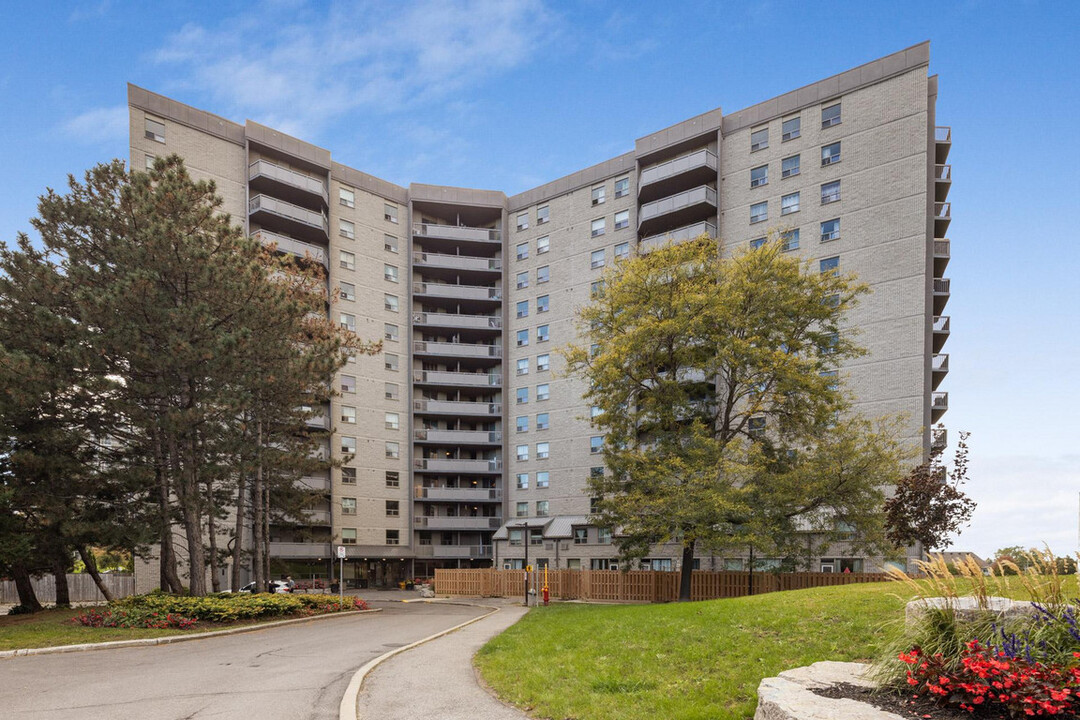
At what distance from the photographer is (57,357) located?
23.2m

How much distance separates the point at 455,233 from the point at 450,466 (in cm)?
2188

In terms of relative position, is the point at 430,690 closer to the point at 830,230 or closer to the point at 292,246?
the point at 830,230

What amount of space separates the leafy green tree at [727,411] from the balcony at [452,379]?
33683 millimetres

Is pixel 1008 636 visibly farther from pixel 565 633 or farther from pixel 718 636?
pixel 565 633

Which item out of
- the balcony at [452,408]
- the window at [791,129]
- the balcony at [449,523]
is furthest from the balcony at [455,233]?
the window at [791,129]

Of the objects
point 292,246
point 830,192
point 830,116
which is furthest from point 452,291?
point 830,116

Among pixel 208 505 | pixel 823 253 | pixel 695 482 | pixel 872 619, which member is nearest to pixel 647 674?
pixel 872 619

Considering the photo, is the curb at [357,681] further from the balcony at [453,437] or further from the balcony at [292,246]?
the balcony at [453,437]

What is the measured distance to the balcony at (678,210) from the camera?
51.5m

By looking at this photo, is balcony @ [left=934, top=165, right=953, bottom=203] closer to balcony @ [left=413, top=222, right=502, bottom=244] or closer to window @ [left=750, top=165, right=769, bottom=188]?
window @ [left=750, top=165, right=769, bottom=188]

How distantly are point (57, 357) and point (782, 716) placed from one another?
24.6 m

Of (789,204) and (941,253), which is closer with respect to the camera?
(941,253)

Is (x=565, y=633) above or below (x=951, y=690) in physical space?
below

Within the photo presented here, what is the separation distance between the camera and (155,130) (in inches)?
2045
